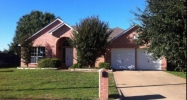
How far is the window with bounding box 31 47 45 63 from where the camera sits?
3050 centimetres

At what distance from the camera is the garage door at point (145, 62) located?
89.9 ft

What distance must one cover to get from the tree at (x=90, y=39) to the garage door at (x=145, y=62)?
14.0 ft

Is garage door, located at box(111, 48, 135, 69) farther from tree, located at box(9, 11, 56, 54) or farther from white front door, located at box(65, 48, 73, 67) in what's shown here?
tree, located at box(9, 11, 56, 54)

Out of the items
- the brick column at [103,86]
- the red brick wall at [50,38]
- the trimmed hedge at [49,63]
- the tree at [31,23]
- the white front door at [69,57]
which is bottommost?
the brick column at [103,86]

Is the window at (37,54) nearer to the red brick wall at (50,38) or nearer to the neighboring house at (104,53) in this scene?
the neighboring house at (104,53)

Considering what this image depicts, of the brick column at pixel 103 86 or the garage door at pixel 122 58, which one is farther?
the garage door at pixel 122 58

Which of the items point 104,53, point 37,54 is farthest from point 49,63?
point 104,53

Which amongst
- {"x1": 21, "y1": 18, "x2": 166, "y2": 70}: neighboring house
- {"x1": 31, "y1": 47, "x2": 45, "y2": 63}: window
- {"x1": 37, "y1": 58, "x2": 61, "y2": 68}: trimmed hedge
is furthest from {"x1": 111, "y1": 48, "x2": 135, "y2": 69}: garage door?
{"x1": 31, "y1": 47, "x2": 45, "y2": 63}: window

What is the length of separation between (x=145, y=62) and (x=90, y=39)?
6.72 m

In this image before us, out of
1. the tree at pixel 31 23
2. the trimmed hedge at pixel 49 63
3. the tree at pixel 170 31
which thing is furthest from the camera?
the tree at pixel 31 23

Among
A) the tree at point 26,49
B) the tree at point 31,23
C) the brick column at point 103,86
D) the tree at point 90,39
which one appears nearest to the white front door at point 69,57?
the tree at point 26,49

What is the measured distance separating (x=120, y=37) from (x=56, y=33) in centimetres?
740

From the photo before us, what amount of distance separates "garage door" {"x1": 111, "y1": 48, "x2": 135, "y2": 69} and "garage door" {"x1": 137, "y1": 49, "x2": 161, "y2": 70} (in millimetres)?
633

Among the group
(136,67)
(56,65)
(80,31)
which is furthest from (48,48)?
(136,67)
